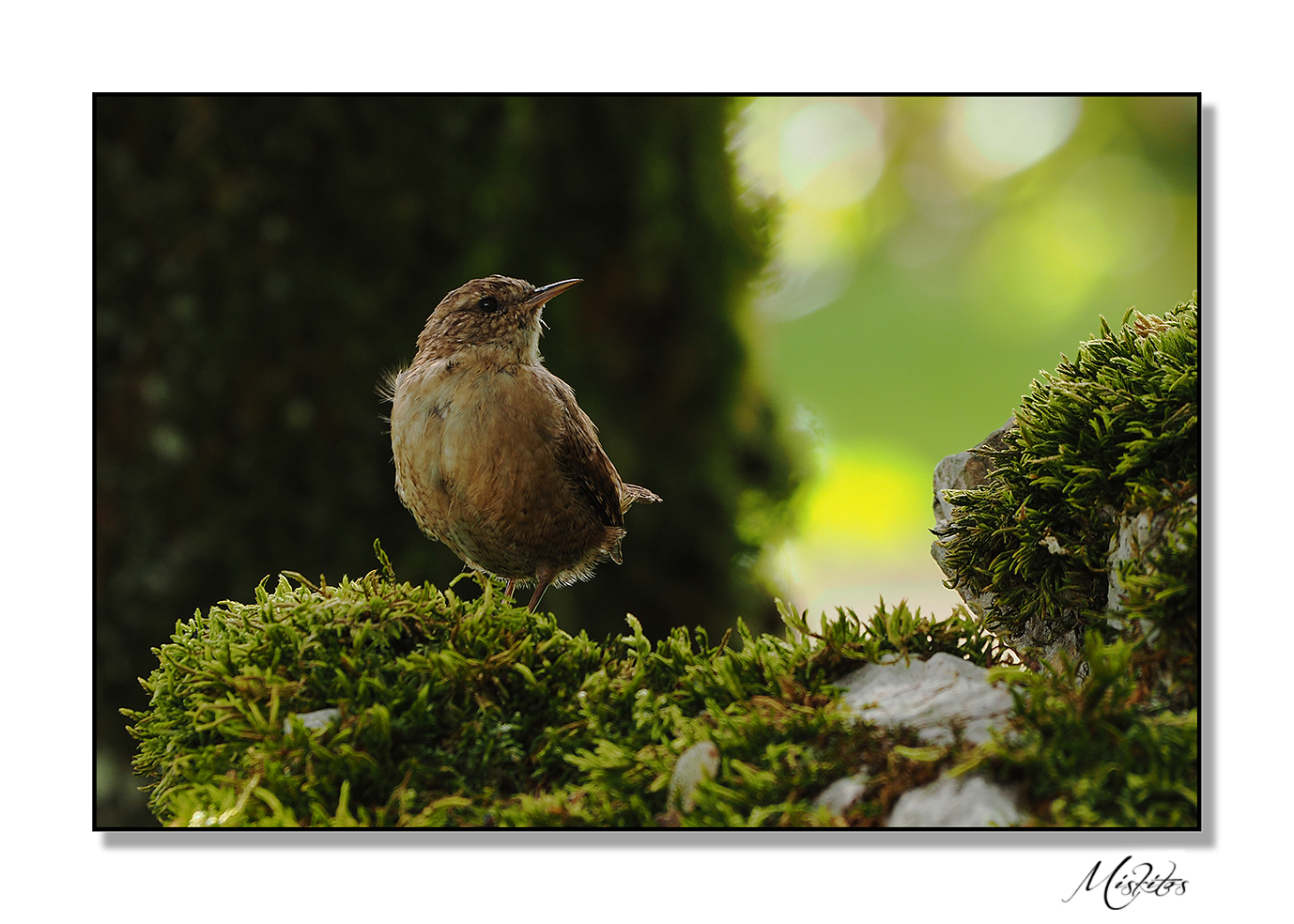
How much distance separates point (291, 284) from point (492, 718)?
223cm

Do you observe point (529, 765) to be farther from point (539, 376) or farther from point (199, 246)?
point (199, 246)

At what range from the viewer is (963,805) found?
5.35ft

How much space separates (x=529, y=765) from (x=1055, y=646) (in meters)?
1.38

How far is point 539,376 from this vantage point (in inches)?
103

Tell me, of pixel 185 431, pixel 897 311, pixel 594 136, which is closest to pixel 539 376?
pixel 594 136

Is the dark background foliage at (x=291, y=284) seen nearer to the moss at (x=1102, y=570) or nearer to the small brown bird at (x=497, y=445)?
the small brown bird at (x=497, y=445)

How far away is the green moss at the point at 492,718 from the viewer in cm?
178

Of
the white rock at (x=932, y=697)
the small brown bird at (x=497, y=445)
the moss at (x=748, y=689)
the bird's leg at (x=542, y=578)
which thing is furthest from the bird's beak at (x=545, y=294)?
the white rock at (x=932, y=697)

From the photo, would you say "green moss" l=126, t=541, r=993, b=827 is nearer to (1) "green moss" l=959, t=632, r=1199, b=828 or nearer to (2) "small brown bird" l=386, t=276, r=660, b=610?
(1) "green moss" l=959, t=632, r=1199, b=828

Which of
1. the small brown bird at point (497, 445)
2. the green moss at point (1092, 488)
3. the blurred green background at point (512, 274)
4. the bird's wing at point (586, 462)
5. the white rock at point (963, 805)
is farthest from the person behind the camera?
the blurred green background at point (512, 274)

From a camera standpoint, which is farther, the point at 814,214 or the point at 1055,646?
the point at 814,214

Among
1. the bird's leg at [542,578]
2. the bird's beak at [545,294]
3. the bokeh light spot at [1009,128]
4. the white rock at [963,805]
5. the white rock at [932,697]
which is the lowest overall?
the white rock at [963,805]
